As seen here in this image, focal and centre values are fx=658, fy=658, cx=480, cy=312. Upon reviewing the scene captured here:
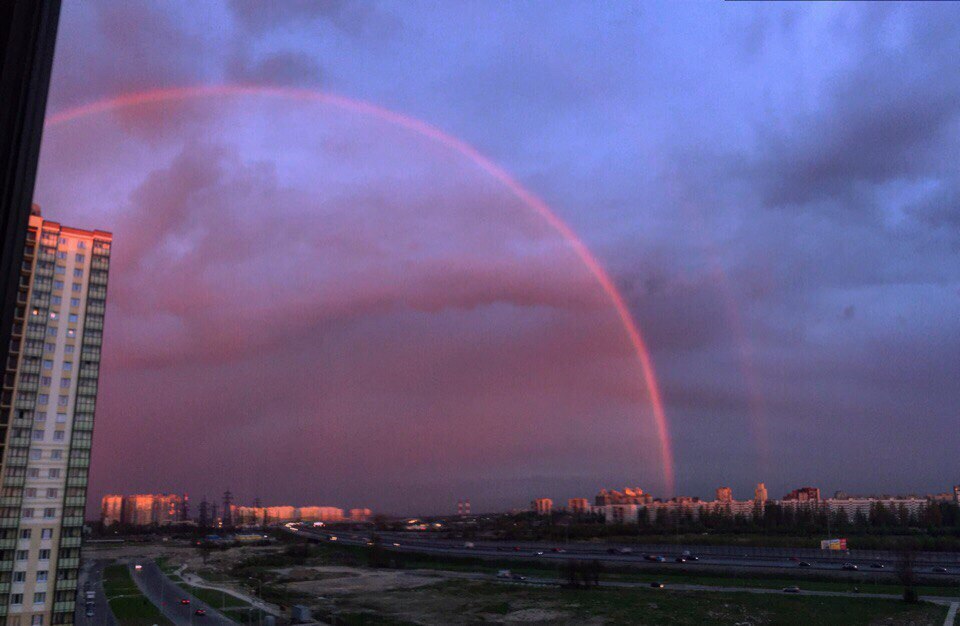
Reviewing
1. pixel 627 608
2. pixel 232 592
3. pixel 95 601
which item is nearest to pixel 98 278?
pixel 95 601

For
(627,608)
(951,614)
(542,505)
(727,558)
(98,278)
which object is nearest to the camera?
(951,614)

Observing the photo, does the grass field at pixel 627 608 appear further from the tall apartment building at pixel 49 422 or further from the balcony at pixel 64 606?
the tall apartment building at pixel 49 422

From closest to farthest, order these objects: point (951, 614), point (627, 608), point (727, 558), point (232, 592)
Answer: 1. point (951, 614)
2. point (627, 608)
3. point (232, 592)
4. point (727, 558)

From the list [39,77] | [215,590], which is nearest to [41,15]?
[39,77]

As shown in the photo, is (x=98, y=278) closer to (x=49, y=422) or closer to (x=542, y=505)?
(x=49, y=422)

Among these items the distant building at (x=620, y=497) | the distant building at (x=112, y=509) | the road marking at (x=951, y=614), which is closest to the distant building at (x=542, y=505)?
the distant building at (x=620, y=497)

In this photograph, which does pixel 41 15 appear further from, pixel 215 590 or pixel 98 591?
pixel 98 591

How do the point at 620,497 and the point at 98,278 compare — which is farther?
the point at 620,497

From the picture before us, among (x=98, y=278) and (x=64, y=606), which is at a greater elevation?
→ (x=98, y=278)
